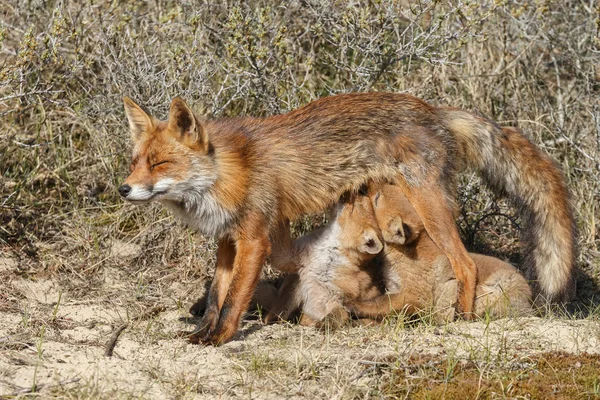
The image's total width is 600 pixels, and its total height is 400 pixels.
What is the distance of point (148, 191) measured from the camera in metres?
5.13

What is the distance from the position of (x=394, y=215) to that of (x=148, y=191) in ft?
5.94

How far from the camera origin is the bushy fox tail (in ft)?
19.8

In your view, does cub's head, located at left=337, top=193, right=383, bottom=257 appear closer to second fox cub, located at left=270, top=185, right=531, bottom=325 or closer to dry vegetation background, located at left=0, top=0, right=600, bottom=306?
second fox cub, located at left=270, top=185, right=531, bottom=325

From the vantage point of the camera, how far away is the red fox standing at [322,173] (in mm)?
5332

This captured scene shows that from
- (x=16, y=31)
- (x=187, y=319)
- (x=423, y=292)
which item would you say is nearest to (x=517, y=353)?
(x=423, y=292)

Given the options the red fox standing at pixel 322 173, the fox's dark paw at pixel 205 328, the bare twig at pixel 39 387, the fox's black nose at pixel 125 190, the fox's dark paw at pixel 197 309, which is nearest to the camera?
the bare twig at pixel 39 387

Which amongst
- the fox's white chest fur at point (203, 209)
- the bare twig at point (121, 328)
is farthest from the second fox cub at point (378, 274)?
the bare twig at point (121, 328)

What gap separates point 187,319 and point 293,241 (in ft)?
3.29

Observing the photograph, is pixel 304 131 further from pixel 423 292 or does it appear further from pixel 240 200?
pixel 423 292

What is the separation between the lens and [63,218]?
703 centimetres

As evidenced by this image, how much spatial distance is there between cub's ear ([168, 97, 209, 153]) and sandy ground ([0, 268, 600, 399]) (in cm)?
128

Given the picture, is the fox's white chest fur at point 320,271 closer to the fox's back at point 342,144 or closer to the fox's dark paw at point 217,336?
the fox's back at point 342,144

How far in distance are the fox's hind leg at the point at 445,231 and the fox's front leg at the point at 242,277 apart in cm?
119

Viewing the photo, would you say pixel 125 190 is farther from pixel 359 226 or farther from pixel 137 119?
pixel 359 226
